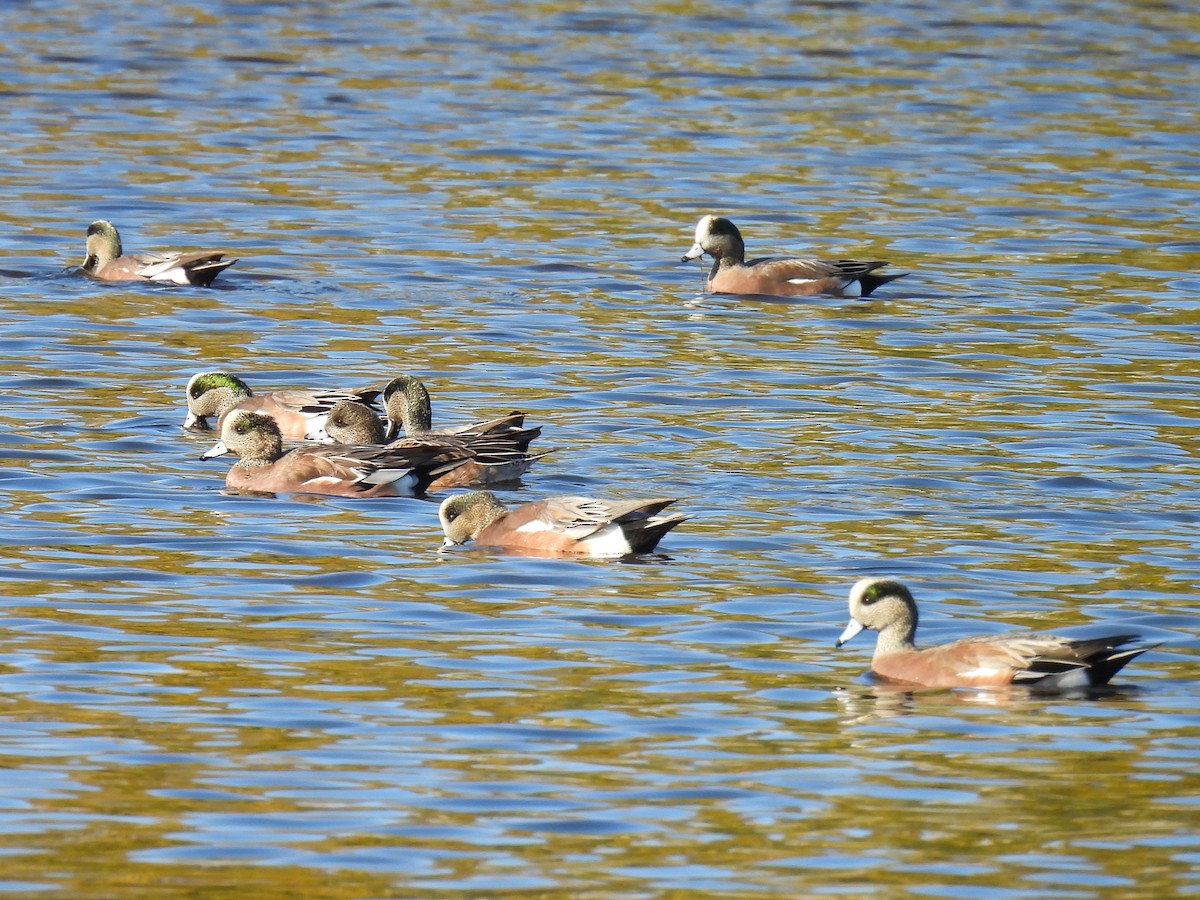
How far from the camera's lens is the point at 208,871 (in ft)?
25.3

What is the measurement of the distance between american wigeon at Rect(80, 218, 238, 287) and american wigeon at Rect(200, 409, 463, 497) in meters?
5.81

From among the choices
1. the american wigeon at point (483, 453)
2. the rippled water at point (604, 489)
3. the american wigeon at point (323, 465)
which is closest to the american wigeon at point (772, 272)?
the rippled water at point (604, 489)

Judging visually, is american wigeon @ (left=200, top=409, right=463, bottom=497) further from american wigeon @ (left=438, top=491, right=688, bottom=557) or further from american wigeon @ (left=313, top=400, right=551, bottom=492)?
american wigeon @ (left=438, top=491, right=688, bottom=557)

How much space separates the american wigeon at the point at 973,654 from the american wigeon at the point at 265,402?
5679mm

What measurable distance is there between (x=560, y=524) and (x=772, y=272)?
906 cm

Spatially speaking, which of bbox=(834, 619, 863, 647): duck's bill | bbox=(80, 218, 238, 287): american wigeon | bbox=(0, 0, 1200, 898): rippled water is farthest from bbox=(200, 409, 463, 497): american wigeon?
bbox=(80, 218, 238, 287): american wigeon

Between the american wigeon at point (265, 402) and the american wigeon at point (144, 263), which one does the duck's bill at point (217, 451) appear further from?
the american wigeon at point (144, 263)

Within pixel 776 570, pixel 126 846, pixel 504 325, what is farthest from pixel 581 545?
pixel 504 325

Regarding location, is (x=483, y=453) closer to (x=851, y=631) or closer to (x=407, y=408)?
(x=407, y=408)

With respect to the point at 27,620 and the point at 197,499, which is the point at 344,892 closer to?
the point at 27,620

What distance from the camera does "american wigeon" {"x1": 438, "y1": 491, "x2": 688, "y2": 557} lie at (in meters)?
12.2

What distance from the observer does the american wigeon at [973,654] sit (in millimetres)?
9805

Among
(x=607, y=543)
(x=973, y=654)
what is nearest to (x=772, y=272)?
(x=607, y=543)

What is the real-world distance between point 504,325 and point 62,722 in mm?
10090
